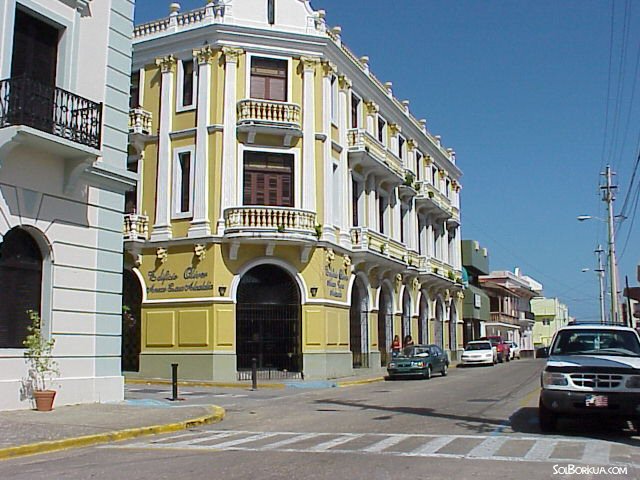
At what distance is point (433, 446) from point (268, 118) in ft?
66.4

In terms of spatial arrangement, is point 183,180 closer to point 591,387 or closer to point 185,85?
point 185,85

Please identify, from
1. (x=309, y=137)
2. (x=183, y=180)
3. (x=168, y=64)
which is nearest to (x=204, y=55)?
(x=168, y=64)

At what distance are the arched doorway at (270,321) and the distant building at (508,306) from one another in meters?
42.1

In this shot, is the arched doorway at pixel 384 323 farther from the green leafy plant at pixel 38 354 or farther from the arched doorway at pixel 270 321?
the green leafy plant at pixel 38 354

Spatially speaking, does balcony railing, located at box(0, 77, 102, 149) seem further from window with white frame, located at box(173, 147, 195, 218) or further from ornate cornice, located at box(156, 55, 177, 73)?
ornate cornice, located at box(156, 55, 177, 73)

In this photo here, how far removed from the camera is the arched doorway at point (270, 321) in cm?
2914

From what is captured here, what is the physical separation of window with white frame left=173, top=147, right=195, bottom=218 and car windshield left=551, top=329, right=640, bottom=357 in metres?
18.8

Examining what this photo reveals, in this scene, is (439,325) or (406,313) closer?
(406,313)

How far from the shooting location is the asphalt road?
9.11 metres

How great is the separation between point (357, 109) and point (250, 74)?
23.4 feet

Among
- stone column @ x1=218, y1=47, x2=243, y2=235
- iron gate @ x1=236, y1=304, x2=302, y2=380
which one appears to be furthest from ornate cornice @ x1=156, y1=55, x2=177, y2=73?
iron gate @ x1=236, y1=304, x2=302, y2=380

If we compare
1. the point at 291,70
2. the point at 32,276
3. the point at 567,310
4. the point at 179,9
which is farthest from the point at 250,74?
the point at 567,310

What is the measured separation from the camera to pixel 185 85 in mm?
31078

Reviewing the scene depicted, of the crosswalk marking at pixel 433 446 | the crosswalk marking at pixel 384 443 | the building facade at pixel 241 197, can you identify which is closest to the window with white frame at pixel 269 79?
the building facade at pixel 241 197
